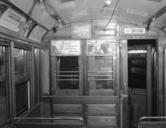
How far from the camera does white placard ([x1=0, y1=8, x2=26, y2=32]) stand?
6.89 feet

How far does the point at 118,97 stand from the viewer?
375cm

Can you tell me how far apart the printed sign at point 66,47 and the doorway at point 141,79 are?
1.58m

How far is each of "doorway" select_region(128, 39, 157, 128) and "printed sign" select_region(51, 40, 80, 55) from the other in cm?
158

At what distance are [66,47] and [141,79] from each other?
2.44 meters

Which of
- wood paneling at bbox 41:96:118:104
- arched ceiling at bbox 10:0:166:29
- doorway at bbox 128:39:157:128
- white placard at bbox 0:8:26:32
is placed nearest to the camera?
white placard at bbox 0:8:26:32

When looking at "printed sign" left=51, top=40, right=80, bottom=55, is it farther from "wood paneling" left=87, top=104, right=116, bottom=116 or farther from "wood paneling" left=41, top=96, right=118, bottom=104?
"wood paneling" left=87, top=104, right=116, bottom=116

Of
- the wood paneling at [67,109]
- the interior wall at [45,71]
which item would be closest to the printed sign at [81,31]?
the interior wall at [45,71]

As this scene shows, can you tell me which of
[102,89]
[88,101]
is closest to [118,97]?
[102,89]

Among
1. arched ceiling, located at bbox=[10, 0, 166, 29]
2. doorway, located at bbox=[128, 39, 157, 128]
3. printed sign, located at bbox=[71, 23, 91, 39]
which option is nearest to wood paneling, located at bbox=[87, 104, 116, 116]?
doorway, located at bbox=[128, 39, 157, 128]

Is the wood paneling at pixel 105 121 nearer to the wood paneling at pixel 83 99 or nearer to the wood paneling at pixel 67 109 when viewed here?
the wood paneling at pixel 83 99

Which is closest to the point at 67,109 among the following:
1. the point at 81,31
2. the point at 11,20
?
the point at 81,31

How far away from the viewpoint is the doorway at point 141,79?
14.5ft

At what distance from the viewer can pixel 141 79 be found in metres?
4.76

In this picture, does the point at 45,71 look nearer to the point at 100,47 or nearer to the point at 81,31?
the point at 81,31
